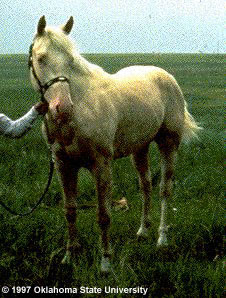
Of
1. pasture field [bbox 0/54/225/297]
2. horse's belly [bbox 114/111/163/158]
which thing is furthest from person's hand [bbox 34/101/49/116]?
pasture field [bbox 0/54/225/297]

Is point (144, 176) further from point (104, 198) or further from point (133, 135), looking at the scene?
point (104, 198)

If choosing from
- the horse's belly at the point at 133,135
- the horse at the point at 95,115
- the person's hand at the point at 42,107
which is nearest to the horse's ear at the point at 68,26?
the horse at the point at 95,115

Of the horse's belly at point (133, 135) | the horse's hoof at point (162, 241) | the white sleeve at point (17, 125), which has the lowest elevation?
the horse's hoof at point (162, 241)

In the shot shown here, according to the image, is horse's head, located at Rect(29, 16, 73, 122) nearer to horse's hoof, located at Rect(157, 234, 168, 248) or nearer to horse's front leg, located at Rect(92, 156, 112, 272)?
horse's front leg, located at Rect(92, 156, 112, 272)

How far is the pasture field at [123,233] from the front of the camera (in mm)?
4496

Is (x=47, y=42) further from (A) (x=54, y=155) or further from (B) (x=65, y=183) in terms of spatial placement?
(B) (x=65, y=183)

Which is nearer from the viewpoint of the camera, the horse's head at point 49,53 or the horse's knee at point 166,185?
the horse's head at point 49,53

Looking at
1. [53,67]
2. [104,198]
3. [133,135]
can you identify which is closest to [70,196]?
[104,198]

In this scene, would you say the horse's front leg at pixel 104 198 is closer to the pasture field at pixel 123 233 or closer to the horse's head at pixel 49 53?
the pasture field at pixel 123 233

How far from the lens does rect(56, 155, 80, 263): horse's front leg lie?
5031mm

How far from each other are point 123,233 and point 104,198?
128 cm

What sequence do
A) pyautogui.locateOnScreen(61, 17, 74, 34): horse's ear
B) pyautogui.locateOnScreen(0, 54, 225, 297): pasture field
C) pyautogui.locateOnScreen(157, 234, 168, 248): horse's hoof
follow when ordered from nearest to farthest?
pyautogui.locateOnScreen(0, 54, 225, 297): pasture field, pyautogui.locateOnScreen(61, 17, 74, 34): horse's ear, pyautogui.locateOnScreen(157, 234, 168, 248): horse's hoof

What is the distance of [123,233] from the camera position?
6.12 m

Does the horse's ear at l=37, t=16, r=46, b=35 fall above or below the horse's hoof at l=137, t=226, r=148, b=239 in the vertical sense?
above
